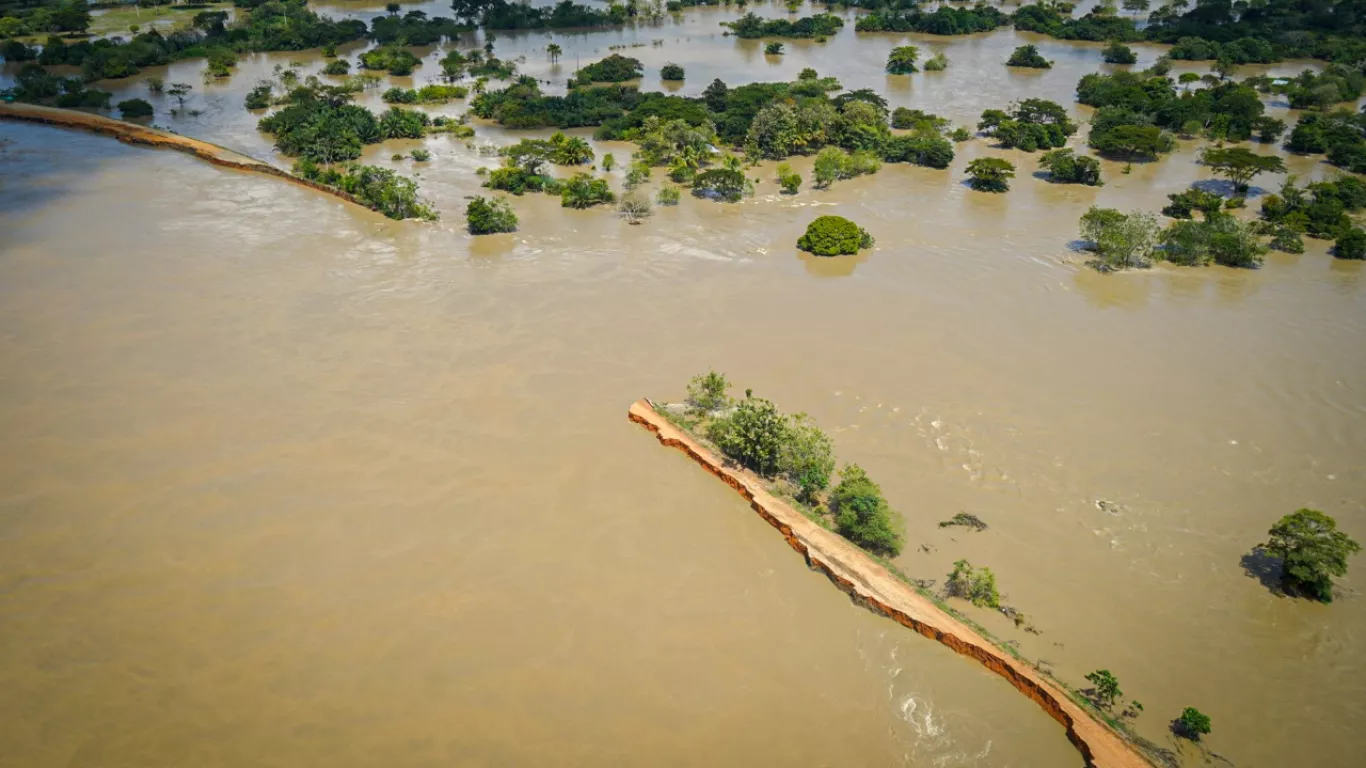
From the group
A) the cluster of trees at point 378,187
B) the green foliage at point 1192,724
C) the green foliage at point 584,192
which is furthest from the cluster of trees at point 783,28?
the green foliage at point 1192,724

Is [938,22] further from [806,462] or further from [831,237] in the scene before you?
[806,462]

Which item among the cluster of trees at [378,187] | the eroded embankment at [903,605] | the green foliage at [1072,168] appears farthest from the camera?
the green foliage at [1072,168]

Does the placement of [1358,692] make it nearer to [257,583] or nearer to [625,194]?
[257,583]

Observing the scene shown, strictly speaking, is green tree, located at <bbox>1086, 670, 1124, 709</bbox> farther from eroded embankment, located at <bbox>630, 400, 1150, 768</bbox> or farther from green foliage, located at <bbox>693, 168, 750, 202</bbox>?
green foliage, located at <bbox>693, 168, 750, 202</bbox>

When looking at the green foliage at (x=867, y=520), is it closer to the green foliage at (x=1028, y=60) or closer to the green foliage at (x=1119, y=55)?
the green foliage at (x=1028, y=60)

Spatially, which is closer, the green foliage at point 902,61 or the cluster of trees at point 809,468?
the cluster of trees at point 809,468

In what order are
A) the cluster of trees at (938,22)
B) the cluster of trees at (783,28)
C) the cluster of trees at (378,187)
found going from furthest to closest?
the cluster of trees at (938,22) < the cluster of trees at (783,28) < the cluster of trees at (378,187)

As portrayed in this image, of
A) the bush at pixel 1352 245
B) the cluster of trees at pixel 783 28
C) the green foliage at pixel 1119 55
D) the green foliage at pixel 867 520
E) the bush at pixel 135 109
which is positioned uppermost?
the cluster of trees at pixel 783 28

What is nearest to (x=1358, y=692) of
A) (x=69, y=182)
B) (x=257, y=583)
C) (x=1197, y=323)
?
(x=1197, y=323)

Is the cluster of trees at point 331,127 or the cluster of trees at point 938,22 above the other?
the cluster of trees at point 938,22
